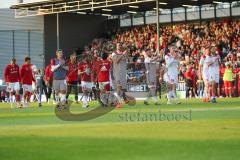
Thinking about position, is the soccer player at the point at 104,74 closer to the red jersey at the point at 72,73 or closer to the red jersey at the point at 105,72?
the red jersey at the point at 105,72

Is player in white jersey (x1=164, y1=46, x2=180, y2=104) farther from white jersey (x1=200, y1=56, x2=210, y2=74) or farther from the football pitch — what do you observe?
the football pitch

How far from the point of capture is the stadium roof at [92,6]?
55.6 meters

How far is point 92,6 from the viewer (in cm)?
5562

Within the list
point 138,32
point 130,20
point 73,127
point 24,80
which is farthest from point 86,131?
point 130,20

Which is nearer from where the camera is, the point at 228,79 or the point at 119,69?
the point at 119,69

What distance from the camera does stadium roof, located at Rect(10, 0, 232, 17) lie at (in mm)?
55625

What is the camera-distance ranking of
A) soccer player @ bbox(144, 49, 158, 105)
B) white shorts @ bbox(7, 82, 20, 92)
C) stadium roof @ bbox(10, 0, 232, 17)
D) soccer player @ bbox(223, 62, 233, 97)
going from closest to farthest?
soccer player @ bbox(144, 49, 158, 105)
white shorts @ bbox(7, 82, 20, 92)
soccer player @ bbox(223, 62, 233, 97)
stadium roof @ bbox(10, 0, 232, 17)

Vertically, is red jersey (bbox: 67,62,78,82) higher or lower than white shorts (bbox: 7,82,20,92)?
higher

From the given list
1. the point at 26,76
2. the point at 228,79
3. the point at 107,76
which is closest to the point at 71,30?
the point at 228,79

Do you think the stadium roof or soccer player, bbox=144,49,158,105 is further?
the stadium roof

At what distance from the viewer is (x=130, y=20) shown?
64812 mm

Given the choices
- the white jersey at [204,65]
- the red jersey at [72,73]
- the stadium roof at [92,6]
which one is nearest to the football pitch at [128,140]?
the white jersey at [204,65]

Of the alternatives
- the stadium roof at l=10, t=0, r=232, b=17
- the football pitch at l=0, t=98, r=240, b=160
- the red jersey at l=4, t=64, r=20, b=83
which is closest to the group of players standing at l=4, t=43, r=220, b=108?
the red jersey at l=4, t=64, r=20, b=83

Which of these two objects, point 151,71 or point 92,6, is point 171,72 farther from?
point 92,6
